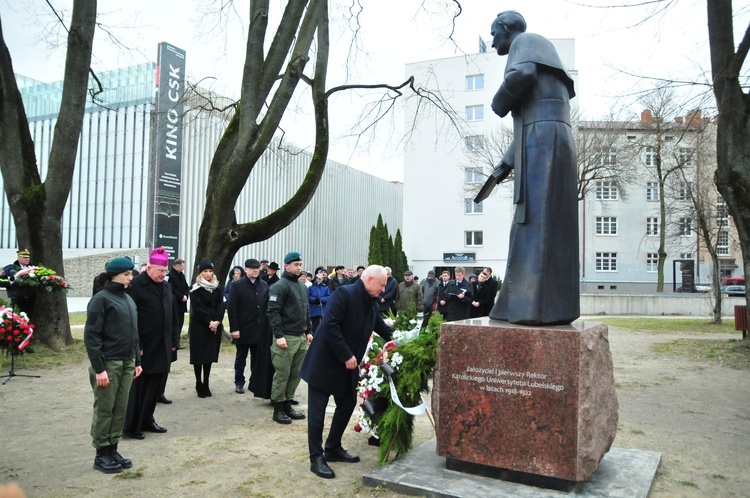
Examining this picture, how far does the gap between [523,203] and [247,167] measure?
9.24m

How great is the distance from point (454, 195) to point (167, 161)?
787 inches

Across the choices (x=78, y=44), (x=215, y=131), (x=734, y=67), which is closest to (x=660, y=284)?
(x=734, y=67)

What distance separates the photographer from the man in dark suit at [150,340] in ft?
20.9

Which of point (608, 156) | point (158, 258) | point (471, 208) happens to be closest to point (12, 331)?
point (158, 258)

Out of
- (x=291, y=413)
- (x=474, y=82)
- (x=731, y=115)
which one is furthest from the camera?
(x=474, y=82)

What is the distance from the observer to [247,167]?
13172mm

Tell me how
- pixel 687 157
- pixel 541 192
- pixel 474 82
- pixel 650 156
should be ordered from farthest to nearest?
pixel 474 82, pixel 650 156, pixel 687 157, pixel 541 192

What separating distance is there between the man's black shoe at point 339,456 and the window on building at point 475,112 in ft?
125

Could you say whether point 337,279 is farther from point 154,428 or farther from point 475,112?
point 475,112

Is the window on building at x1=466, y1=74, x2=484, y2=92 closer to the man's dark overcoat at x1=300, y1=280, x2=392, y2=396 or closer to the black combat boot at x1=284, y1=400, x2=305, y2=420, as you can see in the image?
the black combat boot at x1=284, y1=400, x2=305, y2=420

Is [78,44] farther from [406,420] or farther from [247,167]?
[406,420]

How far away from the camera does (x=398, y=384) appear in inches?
210

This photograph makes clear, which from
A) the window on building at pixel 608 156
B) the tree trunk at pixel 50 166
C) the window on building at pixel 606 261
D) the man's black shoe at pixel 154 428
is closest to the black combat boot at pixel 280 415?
the man's black shoe at pixel 154 428

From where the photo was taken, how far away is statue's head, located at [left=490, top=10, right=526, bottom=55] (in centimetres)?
523
